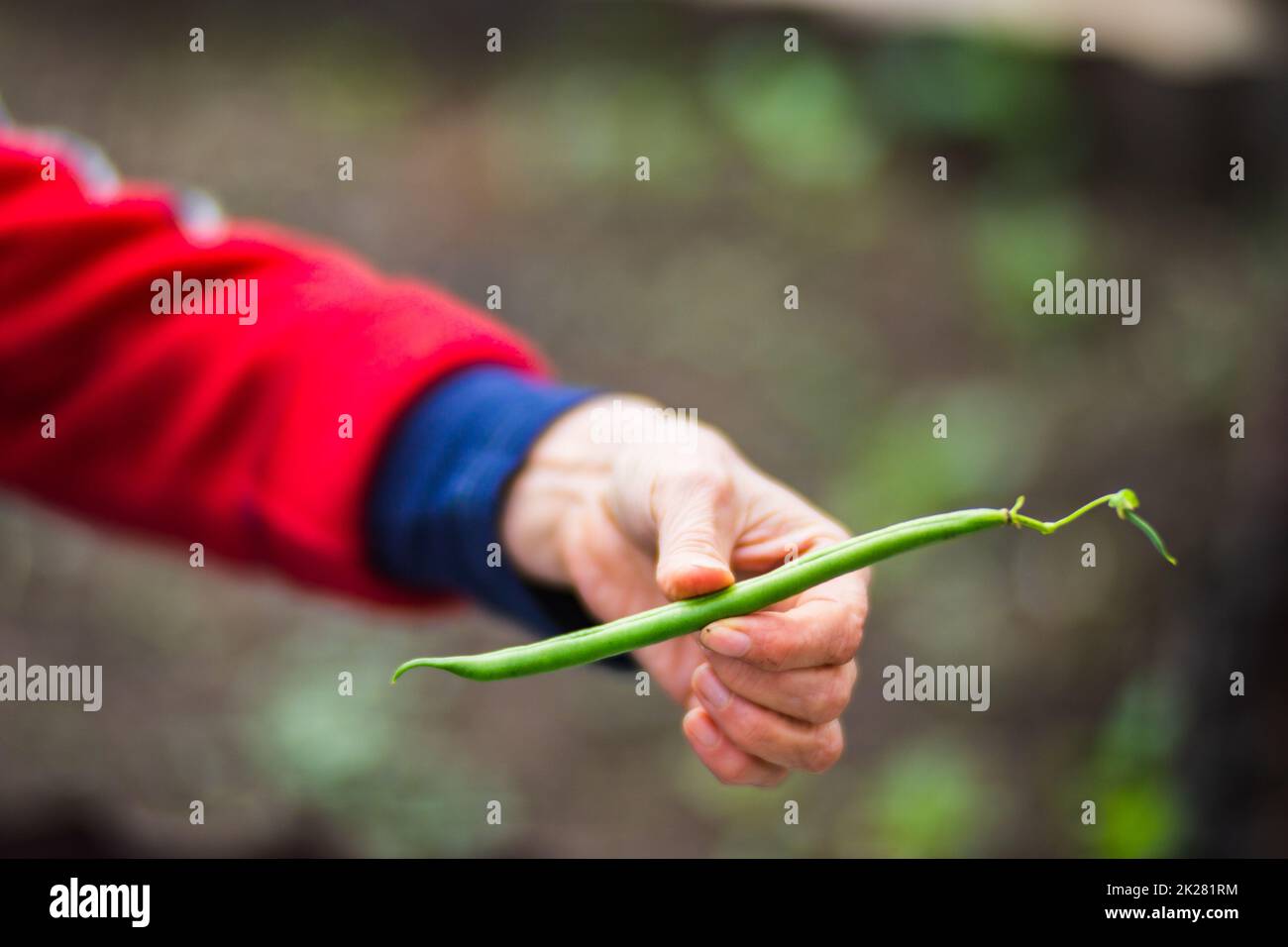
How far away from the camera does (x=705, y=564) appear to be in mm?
1868

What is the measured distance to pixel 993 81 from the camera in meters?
6.63

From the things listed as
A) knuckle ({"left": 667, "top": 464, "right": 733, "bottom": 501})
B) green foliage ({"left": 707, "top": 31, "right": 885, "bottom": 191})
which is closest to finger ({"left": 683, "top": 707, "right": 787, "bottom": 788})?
knuckle ({"left": 667, "top": 464, "right": 733, "bottom": 501})

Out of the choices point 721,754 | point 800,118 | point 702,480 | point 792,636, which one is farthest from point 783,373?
point 792,636

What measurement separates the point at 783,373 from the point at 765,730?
4.17 meters

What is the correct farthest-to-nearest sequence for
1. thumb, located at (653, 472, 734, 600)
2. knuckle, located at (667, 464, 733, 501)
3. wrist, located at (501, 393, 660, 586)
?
1. wrist, located at (501, 393, 660, 586)
2. knuckle, located at (667, 464, 733, 501)
3. thumb, located at (653, 472, 734, 600)

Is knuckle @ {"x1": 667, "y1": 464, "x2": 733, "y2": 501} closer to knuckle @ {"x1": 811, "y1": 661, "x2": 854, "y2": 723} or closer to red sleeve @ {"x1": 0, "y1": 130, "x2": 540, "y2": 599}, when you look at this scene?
knuckle @ {"x1": 811, "y1": 661, "x2": 854, "y2": 723}

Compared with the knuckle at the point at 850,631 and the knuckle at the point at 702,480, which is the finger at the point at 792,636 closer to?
the knuckle at the point at 850,631

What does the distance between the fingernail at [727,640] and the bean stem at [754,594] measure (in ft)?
0.06

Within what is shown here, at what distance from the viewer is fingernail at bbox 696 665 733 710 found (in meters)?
2.06

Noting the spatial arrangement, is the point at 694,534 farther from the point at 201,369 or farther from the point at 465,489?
the point at 201,369

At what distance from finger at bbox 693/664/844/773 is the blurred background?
114 inches

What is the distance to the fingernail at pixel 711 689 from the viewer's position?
6.77ft

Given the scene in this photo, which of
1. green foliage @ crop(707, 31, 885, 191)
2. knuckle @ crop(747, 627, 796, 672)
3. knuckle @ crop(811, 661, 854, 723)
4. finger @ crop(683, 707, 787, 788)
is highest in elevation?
green foliage @ crop(707, 31, 885, 191)
